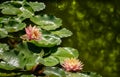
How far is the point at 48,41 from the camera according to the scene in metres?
2.36

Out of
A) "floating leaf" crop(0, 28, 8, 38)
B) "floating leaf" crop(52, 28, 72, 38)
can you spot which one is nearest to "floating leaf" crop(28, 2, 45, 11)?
"floating leaf" crop(52, 28, 72, 38)

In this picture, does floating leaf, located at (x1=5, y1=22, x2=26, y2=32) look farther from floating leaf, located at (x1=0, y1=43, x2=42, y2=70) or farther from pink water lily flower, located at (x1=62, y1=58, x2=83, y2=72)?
pink water lily flower, located at (x1=62, y1=58, x2=83, y2=72)

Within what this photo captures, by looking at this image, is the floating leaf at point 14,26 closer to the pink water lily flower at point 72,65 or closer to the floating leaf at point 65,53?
the floating leaf at point 65,53

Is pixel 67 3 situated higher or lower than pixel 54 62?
higher

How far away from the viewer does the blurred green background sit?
2467mm

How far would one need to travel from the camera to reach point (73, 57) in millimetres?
2309

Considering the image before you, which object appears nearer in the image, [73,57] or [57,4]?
[73,57]

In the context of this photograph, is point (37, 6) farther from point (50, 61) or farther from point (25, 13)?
point (50, 61)

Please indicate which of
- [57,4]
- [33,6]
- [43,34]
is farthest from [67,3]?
[43,34]

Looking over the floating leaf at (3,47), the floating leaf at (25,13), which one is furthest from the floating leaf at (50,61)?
the floating leaf at (25,13)

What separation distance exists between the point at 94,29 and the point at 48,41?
0.45 meters

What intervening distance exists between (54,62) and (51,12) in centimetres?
61

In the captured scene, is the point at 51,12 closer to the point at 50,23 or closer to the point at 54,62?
the point at 50,23

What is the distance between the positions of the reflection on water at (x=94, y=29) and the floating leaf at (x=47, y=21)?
0.36 ft
